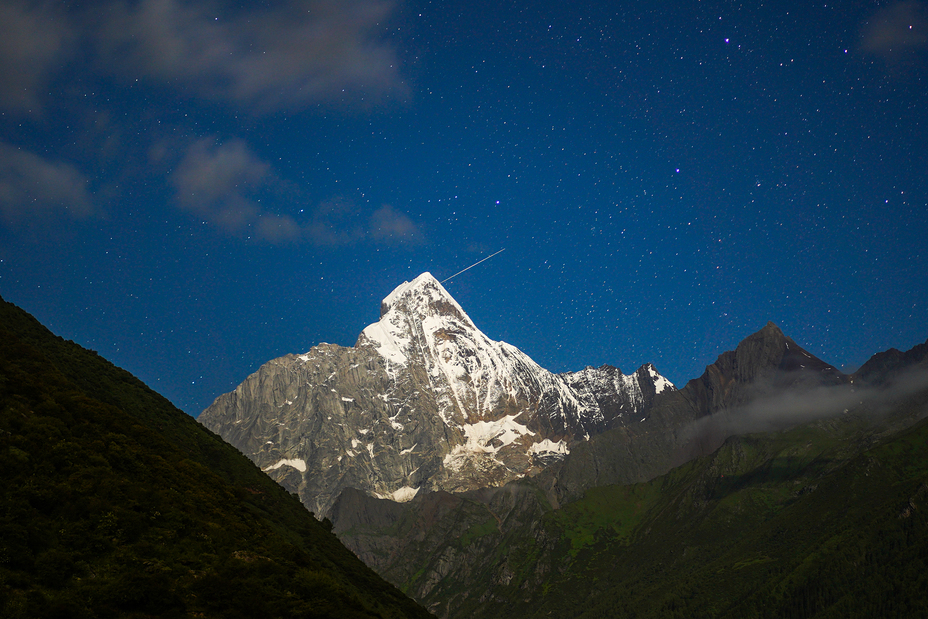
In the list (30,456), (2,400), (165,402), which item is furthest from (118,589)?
(165,402)

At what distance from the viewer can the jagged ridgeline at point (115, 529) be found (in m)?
41.3

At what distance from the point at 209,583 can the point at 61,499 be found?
12.8m

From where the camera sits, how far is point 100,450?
59406mm

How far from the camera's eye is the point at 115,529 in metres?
48.9

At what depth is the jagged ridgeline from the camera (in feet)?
135

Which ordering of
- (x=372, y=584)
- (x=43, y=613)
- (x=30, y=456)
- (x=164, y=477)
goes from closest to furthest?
(x=43, y=613) → (x=30, y=456) → (x=164, y=477) → (x=372, y=584)

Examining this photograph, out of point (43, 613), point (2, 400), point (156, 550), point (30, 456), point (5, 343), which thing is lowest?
point (43, 613)

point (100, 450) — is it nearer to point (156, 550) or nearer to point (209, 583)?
point (156, 550)

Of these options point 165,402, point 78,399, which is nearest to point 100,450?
point 78,399

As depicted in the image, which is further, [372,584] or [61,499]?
[372,584]

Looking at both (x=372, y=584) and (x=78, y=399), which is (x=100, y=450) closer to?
(x=78, y=399)

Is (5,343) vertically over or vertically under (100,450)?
over

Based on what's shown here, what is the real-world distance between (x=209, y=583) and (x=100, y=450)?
20613mm

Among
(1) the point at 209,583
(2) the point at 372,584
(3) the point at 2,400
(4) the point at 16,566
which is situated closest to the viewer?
(4) the point at 16,566
